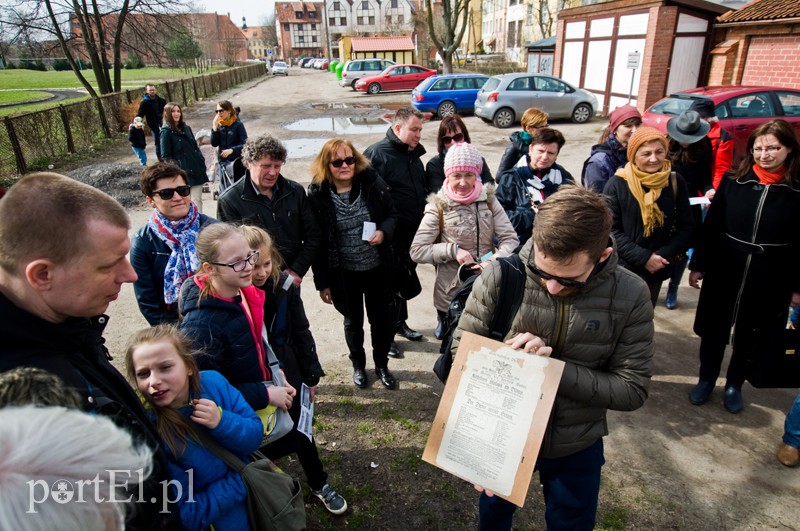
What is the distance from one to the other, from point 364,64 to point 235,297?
32233mm

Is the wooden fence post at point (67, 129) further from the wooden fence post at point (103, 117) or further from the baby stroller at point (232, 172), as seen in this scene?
the baby stroller at point (232, 172)

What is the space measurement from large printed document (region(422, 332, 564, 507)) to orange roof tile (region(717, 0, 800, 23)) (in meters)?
14.8

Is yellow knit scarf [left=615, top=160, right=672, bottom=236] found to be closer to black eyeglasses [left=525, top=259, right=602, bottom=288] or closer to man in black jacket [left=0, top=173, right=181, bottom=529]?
black eyeglasses [left=525, top=259, right=602, bottom=288]

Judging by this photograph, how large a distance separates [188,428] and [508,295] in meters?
1.31

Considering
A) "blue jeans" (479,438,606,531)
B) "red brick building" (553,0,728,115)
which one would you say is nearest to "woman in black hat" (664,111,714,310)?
"blue jeans" (479,438,606,531)

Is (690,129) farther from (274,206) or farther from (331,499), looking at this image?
(331,499)

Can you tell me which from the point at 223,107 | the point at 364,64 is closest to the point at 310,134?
the point at 223,107

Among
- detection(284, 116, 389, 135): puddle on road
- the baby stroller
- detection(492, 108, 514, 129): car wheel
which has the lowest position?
detection(284, 116, 389, 135): puddle on road

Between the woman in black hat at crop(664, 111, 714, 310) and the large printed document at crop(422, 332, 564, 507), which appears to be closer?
the large printed document at crop(422, 332, 564, 507)

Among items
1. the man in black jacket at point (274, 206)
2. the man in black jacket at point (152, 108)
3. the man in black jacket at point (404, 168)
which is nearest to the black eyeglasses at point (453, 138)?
the man in black jacket at point (404, 168)

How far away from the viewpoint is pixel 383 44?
140 feet

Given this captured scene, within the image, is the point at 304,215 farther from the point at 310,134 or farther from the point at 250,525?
the point at 310,134

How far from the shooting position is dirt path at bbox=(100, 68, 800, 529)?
262 cm

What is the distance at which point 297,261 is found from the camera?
3336 mm
